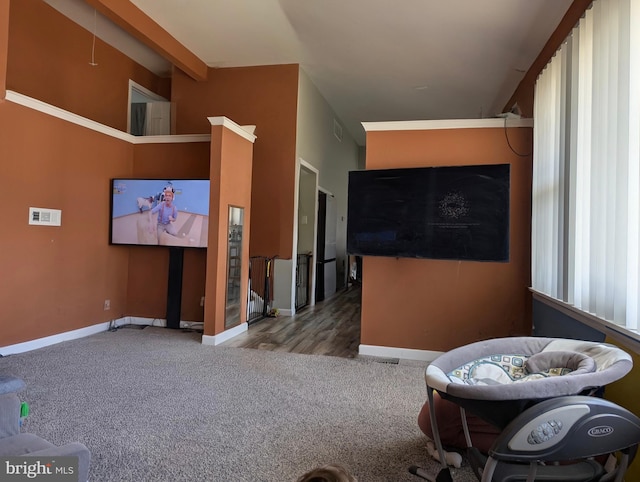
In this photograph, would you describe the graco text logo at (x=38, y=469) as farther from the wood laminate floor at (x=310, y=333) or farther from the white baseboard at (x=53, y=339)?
the white baseboard at (x=53, y=339)

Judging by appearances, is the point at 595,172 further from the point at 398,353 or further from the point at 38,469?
the point at 38,469

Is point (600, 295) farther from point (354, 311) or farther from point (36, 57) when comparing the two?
point (36, 57)

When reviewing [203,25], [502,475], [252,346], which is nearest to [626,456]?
[502,475]

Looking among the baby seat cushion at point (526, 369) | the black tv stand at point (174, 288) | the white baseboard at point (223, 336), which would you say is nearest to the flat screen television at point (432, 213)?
the baby seat cushion at point (526, 369)

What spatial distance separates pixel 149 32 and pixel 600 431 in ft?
18.0

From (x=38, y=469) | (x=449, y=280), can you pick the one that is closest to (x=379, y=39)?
(x=449, y=280)

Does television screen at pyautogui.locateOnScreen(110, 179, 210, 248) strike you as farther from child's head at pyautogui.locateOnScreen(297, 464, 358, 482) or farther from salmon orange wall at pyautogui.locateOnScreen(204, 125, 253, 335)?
child's head at pyautogui.locateOnScreen(297, 464, 358, 482)

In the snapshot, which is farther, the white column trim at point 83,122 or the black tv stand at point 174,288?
the black tv stand at point 174,288

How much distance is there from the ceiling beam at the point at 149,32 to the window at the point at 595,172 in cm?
426

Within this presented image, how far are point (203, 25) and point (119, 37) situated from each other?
1.45 metres

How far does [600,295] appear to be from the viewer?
2400mm

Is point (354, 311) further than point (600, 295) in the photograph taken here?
Yes

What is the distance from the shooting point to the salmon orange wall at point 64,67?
4531mm

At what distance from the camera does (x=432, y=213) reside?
12.5 feet
